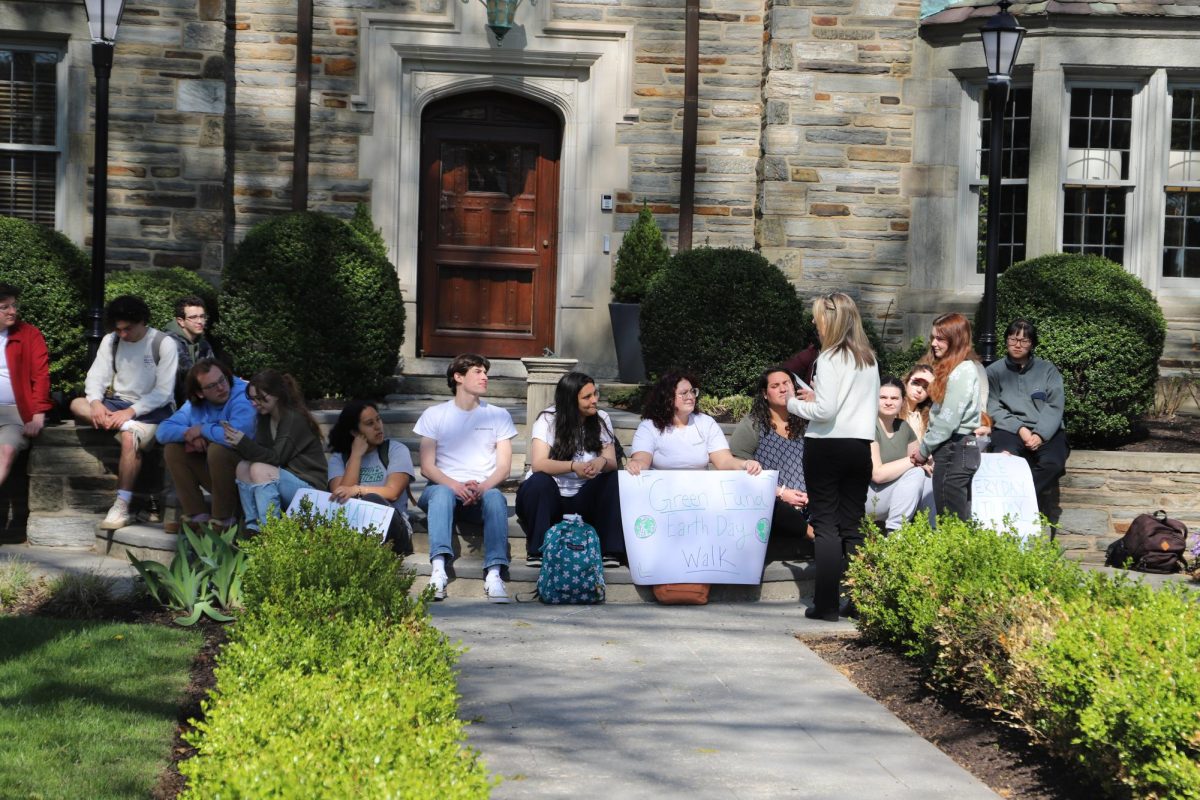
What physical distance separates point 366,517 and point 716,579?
6.45ft

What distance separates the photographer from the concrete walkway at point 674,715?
480cm

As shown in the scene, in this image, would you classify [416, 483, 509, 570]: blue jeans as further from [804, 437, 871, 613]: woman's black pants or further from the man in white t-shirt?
[804, 437, 871, 613]: woman's black pants

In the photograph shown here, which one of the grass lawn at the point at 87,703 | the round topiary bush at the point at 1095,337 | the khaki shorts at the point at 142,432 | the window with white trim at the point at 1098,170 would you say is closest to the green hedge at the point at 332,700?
the grass lawn at the point at 87,703

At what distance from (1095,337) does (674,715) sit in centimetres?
611

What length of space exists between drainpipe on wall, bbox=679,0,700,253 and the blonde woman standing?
19.4 ft

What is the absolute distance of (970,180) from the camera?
43.7 ft

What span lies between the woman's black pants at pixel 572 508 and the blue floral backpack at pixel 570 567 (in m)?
0.34

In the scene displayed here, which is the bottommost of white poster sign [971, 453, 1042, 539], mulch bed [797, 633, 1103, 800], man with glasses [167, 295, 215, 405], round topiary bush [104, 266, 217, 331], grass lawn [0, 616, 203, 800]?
mulch bed [797, 633, 1103, 800]

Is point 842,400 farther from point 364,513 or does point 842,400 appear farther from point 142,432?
point 142,432

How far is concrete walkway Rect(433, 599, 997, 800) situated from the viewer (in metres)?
4.80

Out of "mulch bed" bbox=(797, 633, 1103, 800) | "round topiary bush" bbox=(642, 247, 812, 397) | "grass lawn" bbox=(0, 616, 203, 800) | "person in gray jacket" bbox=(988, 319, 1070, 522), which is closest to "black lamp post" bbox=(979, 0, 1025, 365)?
"person in gray jacket" bbox=(988, 319, 1070, 522)

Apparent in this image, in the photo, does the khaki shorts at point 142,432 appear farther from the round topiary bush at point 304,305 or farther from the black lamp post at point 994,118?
the black lamp post at point 994,118

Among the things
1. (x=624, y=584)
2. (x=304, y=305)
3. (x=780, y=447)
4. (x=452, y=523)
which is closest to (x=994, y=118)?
(x=780, y=447)

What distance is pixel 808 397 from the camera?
8578 mm
